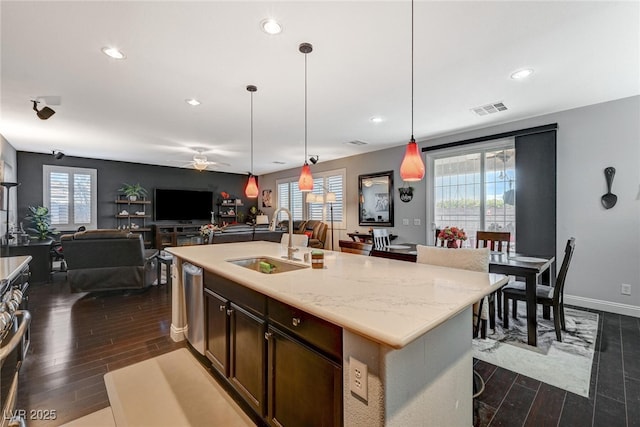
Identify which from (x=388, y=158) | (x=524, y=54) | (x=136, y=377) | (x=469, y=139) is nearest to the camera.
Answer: (x=136, y=377)

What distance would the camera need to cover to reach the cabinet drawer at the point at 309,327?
114 centimetres

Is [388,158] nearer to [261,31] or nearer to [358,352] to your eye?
[261,31]

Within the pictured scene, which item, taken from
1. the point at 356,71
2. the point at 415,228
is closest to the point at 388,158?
the point at 415,228

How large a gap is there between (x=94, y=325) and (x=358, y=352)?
138 inches

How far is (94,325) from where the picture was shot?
125 inches

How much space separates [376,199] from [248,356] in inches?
198

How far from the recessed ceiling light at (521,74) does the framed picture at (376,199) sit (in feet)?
10.3

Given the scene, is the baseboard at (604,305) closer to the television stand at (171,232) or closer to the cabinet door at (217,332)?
the cabinet door at (217,332)

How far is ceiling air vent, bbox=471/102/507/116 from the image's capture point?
3.69 m

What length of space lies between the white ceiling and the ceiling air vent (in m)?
0.12

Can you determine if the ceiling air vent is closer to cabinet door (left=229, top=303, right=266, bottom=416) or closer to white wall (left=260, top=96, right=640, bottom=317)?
white wall (left=260, top=96, right=640, bottom=317)

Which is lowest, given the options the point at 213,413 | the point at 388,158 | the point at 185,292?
the point at 213,413

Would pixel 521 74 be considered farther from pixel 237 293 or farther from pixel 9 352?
pixel 9 352

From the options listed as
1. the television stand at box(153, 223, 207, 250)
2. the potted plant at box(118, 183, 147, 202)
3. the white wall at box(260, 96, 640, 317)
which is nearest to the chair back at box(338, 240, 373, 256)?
the white wall at box(260, 96, 640, 317)
